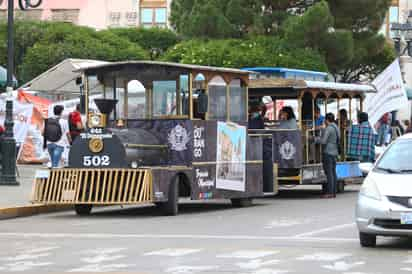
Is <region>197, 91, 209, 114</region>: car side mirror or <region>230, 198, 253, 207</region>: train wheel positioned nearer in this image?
<region>197, 91, 209, 114</region>: car side mirror

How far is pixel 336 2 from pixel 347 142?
1976cm

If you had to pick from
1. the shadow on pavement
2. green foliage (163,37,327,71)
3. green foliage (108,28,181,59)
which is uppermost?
green foliage (108,28,181,59)

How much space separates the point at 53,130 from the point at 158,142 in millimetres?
6374

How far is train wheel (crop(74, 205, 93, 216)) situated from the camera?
2102 centimetres

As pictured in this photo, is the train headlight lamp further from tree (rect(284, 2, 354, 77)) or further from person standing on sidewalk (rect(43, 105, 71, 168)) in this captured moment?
tree (rect(284, 2, 354, 77))

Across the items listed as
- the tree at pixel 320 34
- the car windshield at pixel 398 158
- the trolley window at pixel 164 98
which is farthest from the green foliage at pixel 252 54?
the car windshield at pixel 398 158

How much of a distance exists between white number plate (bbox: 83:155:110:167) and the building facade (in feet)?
197

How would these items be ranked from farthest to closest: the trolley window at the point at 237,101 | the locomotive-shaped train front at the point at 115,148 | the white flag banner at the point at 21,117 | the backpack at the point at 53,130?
the white flag banner at the point at 21,117 < the backpack at the point at 53,130 < the trolley window at the point at 237,101 < the locomotive-shaped train front at the point at 115,148

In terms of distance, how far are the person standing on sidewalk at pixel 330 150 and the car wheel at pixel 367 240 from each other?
10.1m

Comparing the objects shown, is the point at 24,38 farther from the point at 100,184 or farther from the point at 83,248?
the point at 83,248

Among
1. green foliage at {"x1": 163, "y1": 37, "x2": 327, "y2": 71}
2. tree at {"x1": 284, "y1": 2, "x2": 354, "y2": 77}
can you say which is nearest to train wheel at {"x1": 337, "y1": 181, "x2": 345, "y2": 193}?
green foliage at {"x1": 163, "y1": 37, "x2": 327, "y2": 71}

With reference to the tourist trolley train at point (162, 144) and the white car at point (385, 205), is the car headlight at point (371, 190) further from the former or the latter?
the tourist trolley train at point (162, 144)

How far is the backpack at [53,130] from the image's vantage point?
2628 cm

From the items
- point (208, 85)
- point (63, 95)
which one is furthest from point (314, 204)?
point (63, 95)
